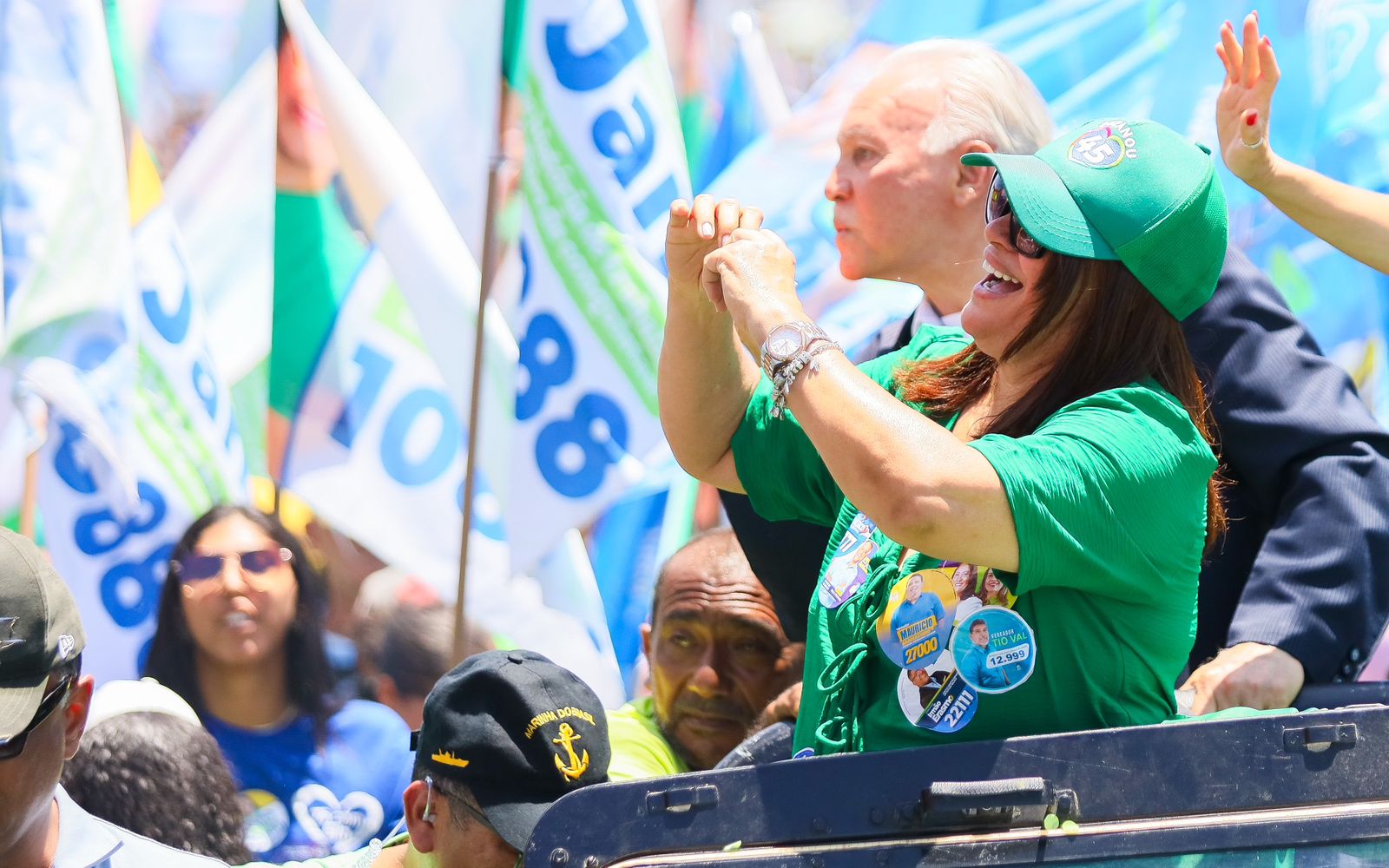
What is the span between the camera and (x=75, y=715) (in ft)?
7.18

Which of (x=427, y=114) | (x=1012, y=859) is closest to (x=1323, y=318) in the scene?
(x=427, y=114)

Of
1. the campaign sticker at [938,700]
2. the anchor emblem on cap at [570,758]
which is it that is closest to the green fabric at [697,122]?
the anchor emblem on cap at [570,758]

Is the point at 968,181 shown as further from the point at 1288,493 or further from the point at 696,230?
the point at 696,230

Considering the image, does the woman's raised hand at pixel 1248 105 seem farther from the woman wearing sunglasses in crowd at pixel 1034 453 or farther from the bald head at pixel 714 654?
the bald head at pixel 714 654

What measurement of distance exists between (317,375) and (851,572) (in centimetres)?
262

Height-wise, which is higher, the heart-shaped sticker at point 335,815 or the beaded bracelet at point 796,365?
the beaded bracelet at point 796,365

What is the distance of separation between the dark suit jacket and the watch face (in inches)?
39.9

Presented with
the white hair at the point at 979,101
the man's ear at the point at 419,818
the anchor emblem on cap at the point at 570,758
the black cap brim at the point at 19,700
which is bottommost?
the man's ear at the point at 419,818

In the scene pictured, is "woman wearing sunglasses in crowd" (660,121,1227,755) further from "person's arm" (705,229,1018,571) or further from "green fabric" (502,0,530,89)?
"green fabric" (502,0,530,89)

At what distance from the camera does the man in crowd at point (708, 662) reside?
3.50 m

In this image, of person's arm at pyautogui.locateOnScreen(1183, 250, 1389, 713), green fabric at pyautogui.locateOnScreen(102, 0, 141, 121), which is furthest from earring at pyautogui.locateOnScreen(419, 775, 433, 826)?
green fabric at pyautogui.locateOnScreen(102, 0, 141, 121)

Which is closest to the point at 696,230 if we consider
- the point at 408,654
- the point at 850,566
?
the point at 850,566

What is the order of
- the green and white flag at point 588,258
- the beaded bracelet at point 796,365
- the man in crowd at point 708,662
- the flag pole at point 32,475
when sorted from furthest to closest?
1. the green and white flag at point 588,258
2. the flag pole at point 32,475
3. the man in crowd at point 708,662
4. the beaded bracelet at point 796,365

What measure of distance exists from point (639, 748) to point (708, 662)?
0.92 feet
